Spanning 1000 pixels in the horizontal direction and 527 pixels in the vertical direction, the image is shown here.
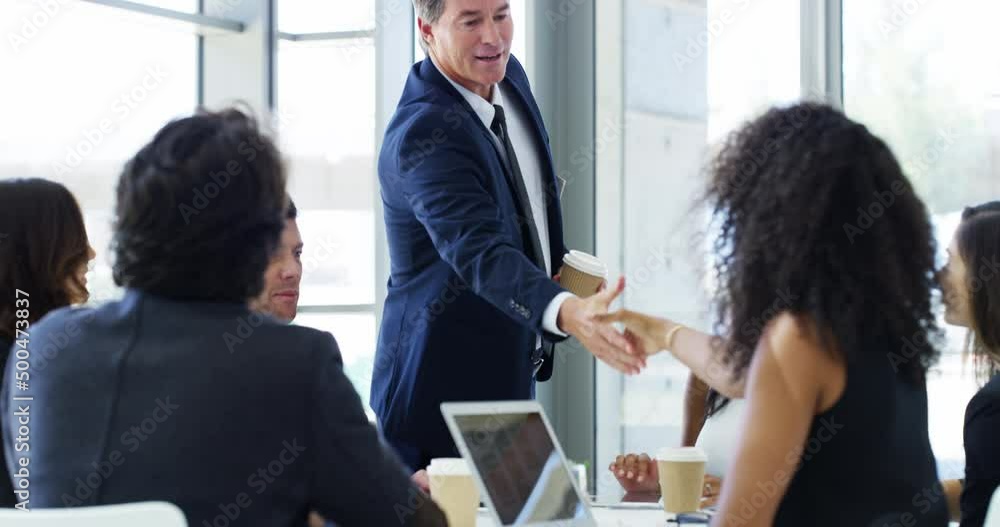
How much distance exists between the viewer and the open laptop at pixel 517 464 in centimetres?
171

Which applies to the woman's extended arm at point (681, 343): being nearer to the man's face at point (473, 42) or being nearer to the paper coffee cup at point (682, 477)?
the paper coffee cup at point (682, 477)

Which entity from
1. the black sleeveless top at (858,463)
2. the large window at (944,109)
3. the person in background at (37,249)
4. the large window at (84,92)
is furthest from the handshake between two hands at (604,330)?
the large window at (944,109)

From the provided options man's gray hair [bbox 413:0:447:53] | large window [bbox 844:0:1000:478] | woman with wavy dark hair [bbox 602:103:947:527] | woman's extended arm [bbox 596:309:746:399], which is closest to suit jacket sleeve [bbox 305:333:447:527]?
woman with wavy dark hair [bbox 602:103:947:527]

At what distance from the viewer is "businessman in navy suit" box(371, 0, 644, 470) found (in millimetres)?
2428

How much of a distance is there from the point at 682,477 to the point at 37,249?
1137 mm

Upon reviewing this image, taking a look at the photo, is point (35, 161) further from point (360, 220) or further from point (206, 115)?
point (206, 115)

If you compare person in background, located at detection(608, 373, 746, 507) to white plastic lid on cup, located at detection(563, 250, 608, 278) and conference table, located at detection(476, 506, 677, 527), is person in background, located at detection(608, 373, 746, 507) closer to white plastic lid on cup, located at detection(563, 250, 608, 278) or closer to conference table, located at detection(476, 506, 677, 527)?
conference table, located at detection(476, 506, 677, 527)

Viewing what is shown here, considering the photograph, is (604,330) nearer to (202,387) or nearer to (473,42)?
(473,42)

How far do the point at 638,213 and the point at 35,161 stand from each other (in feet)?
7.24

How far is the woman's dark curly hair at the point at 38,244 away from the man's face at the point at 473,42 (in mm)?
894

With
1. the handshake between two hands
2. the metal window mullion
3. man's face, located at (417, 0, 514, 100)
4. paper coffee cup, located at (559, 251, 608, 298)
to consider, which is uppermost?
the metal window mullion

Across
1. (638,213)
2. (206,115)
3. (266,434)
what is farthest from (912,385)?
(638,213)

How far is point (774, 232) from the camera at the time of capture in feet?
5.38

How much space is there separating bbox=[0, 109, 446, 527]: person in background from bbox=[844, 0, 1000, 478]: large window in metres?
3.32
